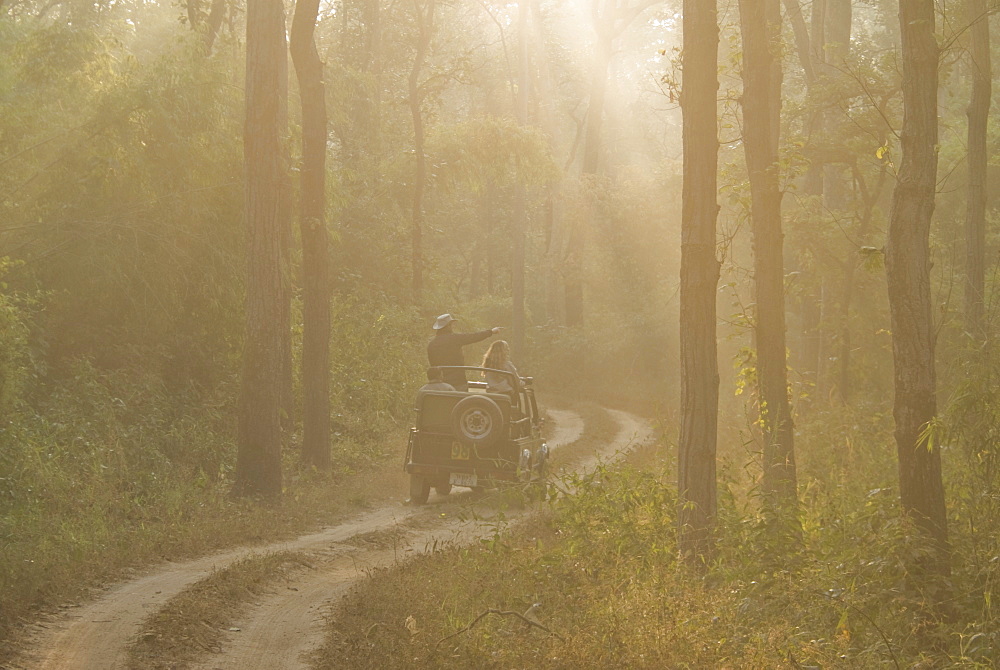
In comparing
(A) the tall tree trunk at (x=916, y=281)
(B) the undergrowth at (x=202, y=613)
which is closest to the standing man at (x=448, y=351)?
(B) the undergrowth at (x=202, y=613)

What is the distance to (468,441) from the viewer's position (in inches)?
531

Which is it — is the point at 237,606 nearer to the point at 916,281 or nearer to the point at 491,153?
the point at 916,281

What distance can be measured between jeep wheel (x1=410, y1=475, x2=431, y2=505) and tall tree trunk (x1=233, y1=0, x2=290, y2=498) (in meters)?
1.85

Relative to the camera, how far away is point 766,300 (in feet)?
38.1

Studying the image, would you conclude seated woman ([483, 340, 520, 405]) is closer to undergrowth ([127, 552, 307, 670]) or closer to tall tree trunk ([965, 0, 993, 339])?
undergrowth ([127, 552, 307, 670])

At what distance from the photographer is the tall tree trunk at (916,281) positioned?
24.3ft

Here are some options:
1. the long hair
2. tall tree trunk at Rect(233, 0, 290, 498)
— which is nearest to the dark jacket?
the long hair

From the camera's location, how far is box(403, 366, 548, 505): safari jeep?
13.5m

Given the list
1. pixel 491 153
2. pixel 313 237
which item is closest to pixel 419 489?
Answer: pixel 313 237

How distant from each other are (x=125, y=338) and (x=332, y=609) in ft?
33.4

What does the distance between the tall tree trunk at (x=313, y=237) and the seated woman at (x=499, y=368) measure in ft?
10.5

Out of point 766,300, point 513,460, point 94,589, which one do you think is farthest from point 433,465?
point 94,589

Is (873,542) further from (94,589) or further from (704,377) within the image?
(94,589)

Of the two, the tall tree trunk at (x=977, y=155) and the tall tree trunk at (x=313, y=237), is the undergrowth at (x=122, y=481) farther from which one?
the tall tree trunk at (x=977, y=155)
